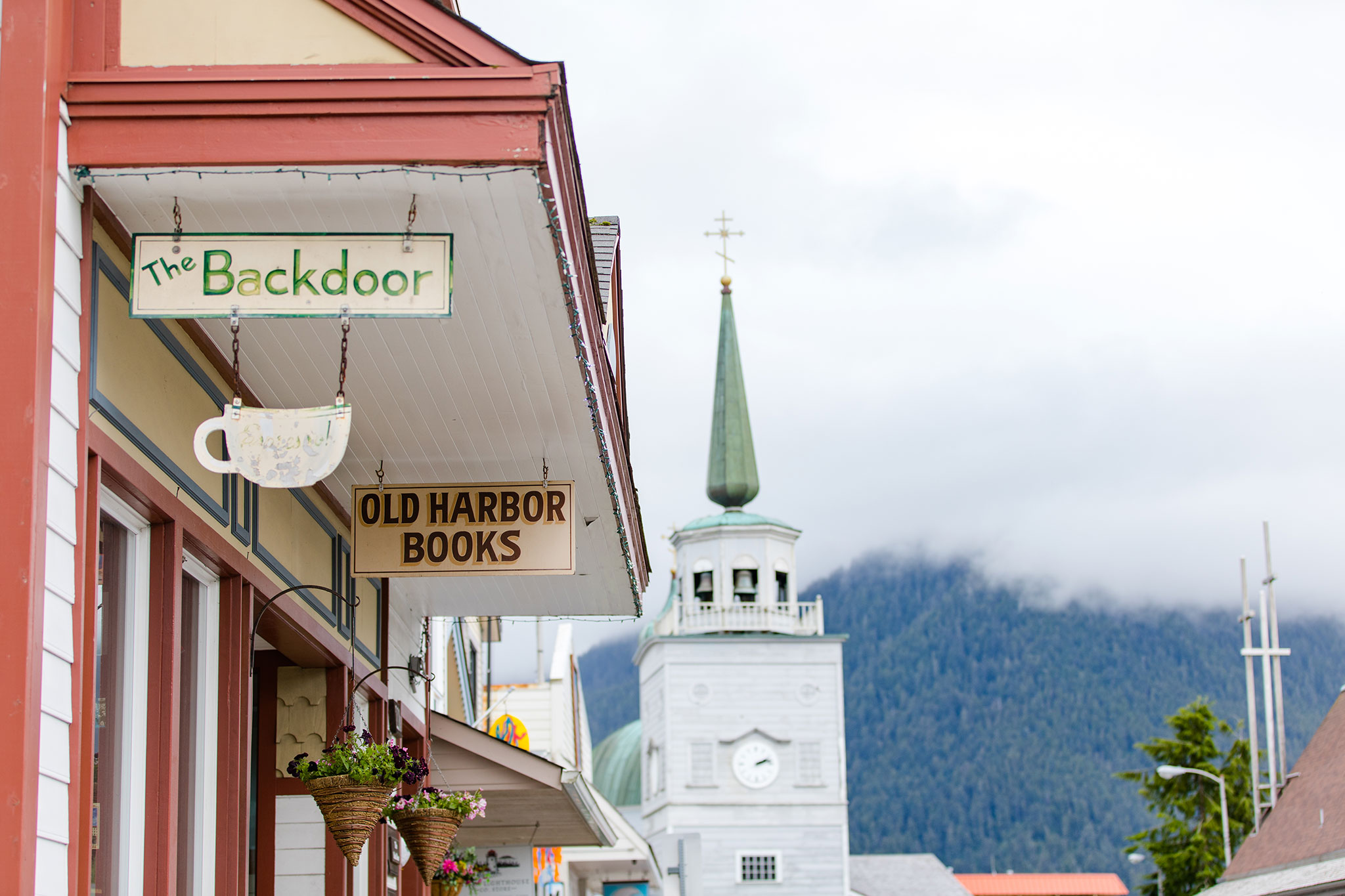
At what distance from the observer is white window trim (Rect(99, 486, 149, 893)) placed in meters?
6.27

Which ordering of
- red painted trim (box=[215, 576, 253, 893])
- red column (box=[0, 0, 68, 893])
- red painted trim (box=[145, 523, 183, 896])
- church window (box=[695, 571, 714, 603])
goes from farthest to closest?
church window (box=[695, 571, 714, 603]) < red painted trim (box=[215, 576, 253, 893]) < red painted trim (box=[145, 523, 183, 896]) < red column (box=[0, 0, 68, 893])

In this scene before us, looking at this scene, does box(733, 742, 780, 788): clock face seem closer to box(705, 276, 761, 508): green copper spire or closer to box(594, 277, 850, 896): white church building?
box(594, 277, 850, 896): white church building

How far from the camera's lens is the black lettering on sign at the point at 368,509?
29.6ft

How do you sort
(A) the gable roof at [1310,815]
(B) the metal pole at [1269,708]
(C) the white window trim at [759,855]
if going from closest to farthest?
(A) the gable roof at [1310,815] < (B) the metal pole at [1269,708] < (C) the white window trim at [759,855]

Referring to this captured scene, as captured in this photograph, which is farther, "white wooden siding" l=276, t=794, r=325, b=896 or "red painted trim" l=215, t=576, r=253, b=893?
"white wooden siding" l=276, t=794, r=325, b=896

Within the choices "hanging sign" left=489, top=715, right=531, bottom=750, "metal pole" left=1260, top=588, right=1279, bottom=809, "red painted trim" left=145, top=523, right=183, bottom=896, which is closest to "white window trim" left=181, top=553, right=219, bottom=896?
"red painted trim" left=145, top=523, right=183, bottom=896

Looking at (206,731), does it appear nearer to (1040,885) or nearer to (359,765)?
(359,765)

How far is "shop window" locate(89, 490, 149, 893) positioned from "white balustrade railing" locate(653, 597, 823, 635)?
6094cm

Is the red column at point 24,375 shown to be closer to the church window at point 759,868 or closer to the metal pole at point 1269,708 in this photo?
the metal pole at point 1269,708

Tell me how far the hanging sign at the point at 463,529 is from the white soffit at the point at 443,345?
16 cm

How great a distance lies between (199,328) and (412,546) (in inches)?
94.0

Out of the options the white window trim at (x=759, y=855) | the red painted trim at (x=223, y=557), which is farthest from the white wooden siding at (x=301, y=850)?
the white window trim at (x=759, y=855)

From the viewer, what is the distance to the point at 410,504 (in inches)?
356

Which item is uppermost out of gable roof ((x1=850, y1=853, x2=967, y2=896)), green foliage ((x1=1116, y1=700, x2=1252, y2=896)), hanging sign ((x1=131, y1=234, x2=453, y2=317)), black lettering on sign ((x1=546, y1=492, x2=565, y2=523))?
hanging sign ((x1=131, y1=234, x2=453, y2=317))
